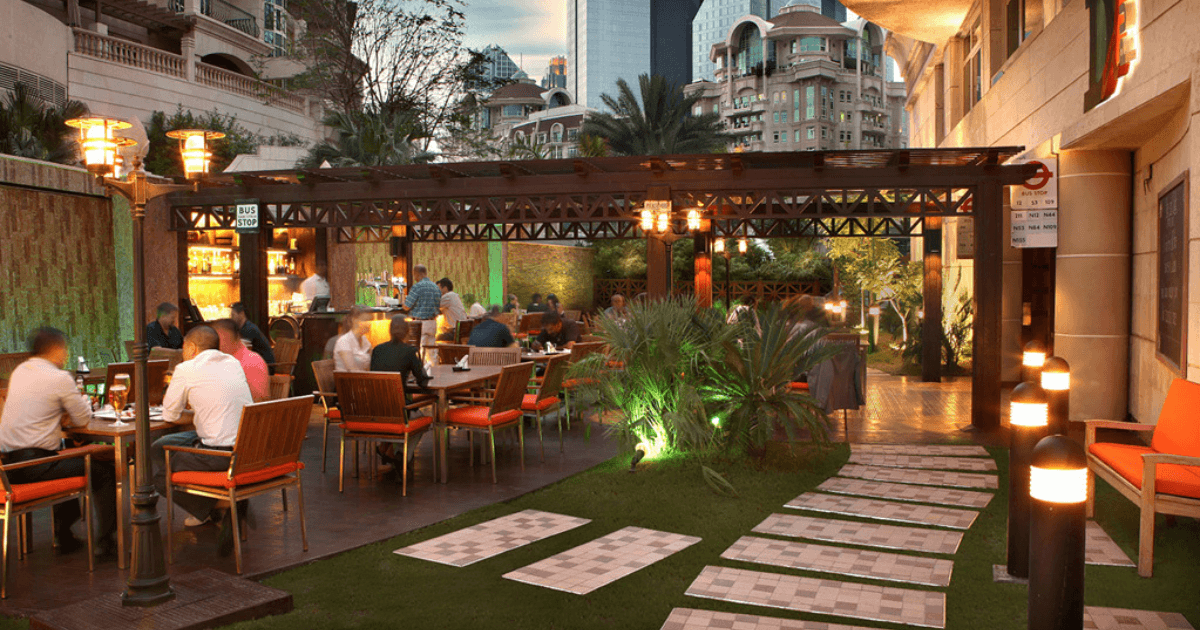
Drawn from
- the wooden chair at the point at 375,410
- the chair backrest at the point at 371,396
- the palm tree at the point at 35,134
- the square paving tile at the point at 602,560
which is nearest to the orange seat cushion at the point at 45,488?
the wooden chair at the point at 375,410

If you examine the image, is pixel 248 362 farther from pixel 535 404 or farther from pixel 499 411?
pixel 535 404

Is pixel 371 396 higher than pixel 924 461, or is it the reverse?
pixel 371 396

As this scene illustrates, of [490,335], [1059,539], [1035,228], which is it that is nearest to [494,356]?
[490,335]

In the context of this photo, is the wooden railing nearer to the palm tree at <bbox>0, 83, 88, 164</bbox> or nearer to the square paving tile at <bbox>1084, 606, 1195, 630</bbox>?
the palm tree at <bbox>0, 83, 88, 164</bbox>

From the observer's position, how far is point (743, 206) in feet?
38.5

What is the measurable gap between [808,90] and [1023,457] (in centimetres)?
7409

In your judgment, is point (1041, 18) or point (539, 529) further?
point (1041, 18)

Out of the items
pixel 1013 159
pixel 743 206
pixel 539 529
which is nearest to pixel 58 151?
pixel 743 206

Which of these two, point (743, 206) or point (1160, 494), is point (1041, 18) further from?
point (1160, 494)

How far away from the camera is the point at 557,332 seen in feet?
34.9

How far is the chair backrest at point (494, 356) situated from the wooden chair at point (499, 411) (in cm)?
139

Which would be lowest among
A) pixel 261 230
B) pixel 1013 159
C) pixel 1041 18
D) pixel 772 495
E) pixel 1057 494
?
pixel 772 495

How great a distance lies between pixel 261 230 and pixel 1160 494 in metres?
11.7

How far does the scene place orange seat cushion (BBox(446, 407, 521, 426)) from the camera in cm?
679
